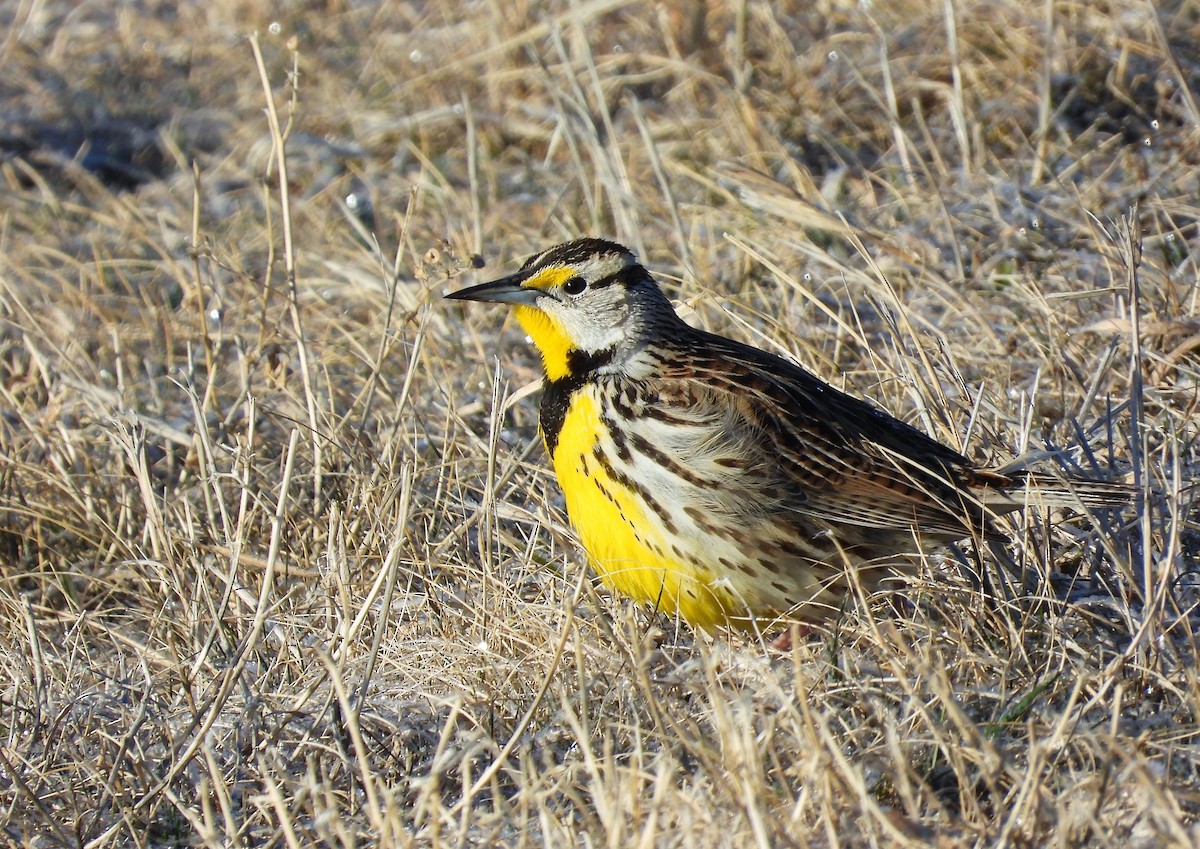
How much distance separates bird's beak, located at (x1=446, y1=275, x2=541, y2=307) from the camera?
3.91 metres

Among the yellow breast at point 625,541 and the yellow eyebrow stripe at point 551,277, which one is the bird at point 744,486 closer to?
the yellow breast at point 625,541

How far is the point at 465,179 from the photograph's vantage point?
21.4 feet

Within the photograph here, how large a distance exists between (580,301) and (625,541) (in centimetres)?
71

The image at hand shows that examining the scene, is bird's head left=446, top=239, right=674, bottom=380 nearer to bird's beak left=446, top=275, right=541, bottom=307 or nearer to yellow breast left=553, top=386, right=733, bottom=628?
bird's beak left=446, top=275, right=541, bottom=307

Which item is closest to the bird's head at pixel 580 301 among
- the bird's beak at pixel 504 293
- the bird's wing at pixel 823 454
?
the bird's beak at pixel 504 293

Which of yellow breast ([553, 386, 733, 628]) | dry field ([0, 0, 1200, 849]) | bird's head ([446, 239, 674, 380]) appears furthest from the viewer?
bird's head ([446, 239, 674, 380])

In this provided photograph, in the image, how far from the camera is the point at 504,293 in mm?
3930

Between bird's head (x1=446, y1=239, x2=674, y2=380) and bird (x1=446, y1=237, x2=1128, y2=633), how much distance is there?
0.01 metres

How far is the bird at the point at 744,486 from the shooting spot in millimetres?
3465

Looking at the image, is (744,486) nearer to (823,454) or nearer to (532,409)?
(823,454)

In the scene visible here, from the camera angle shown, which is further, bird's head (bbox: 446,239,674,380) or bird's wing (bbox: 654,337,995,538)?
bird's head (bbox: 446,239,674,380)

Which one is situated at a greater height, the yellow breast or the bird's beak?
the bird's beak

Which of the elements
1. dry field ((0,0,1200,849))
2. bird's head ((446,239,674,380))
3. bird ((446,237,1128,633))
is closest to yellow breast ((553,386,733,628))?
bird ((446,237,1128,633))

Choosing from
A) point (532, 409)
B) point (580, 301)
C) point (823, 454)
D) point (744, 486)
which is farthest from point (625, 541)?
point (532, 409)
